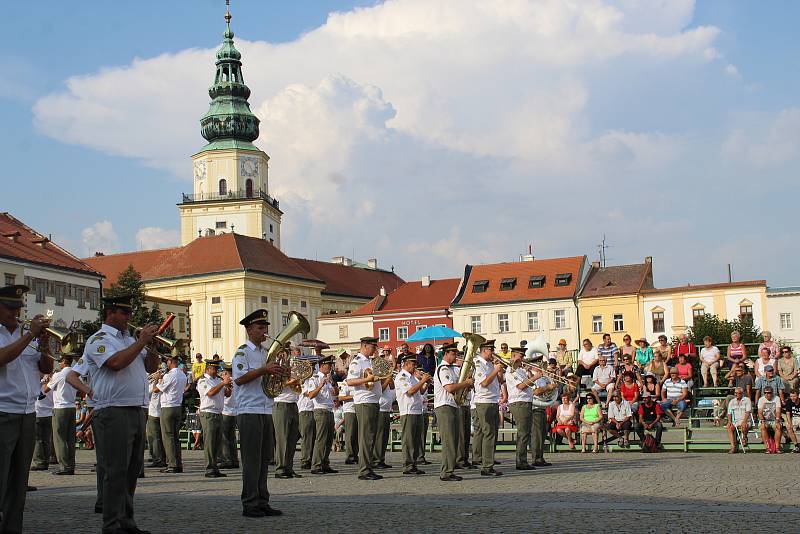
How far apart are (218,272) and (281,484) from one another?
254 feet

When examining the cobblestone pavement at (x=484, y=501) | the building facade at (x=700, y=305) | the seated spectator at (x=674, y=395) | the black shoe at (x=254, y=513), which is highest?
the building facade at (x=700, y=305)

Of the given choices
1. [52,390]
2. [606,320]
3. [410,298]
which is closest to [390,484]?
[52,390]

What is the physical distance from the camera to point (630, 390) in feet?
72.7

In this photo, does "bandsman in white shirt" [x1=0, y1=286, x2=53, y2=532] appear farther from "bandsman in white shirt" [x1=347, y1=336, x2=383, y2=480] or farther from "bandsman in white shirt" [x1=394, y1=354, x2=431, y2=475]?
"bandsman in white shirt" [x1=394, y1=354, x2=431, y2=475]

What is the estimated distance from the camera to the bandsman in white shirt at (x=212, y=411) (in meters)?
17.3

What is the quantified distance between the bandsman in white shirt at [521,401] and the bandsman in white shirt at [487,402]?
27.4 inches

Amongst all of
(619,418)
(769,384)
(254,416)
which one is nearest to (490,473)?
(254,416)

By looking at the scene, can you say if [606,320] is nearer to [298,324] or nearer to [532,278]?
[532,278]

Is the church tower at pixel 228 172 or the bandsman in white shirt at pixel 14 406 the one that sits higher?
the church tower at pixel 228 172

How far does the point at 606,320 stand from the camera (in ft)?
245

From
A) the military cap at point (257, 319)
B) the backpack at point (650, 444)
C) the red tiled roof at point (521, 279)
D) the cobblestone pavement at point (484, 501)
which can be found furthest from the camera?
the red tiled roof at point (521, 279)

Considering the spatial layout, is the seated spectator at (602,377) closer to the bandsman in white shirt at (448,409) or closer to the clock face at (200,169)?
the bandsman in white shirt at (448,409)

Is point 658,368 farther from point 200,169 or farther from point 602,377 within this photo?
point 200,169

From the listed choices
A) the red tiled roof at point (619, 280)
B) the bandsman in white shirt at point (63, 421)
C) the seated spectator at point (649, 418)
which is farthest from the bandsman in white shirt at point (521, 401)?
the red tiled roof at point (619, 280)
